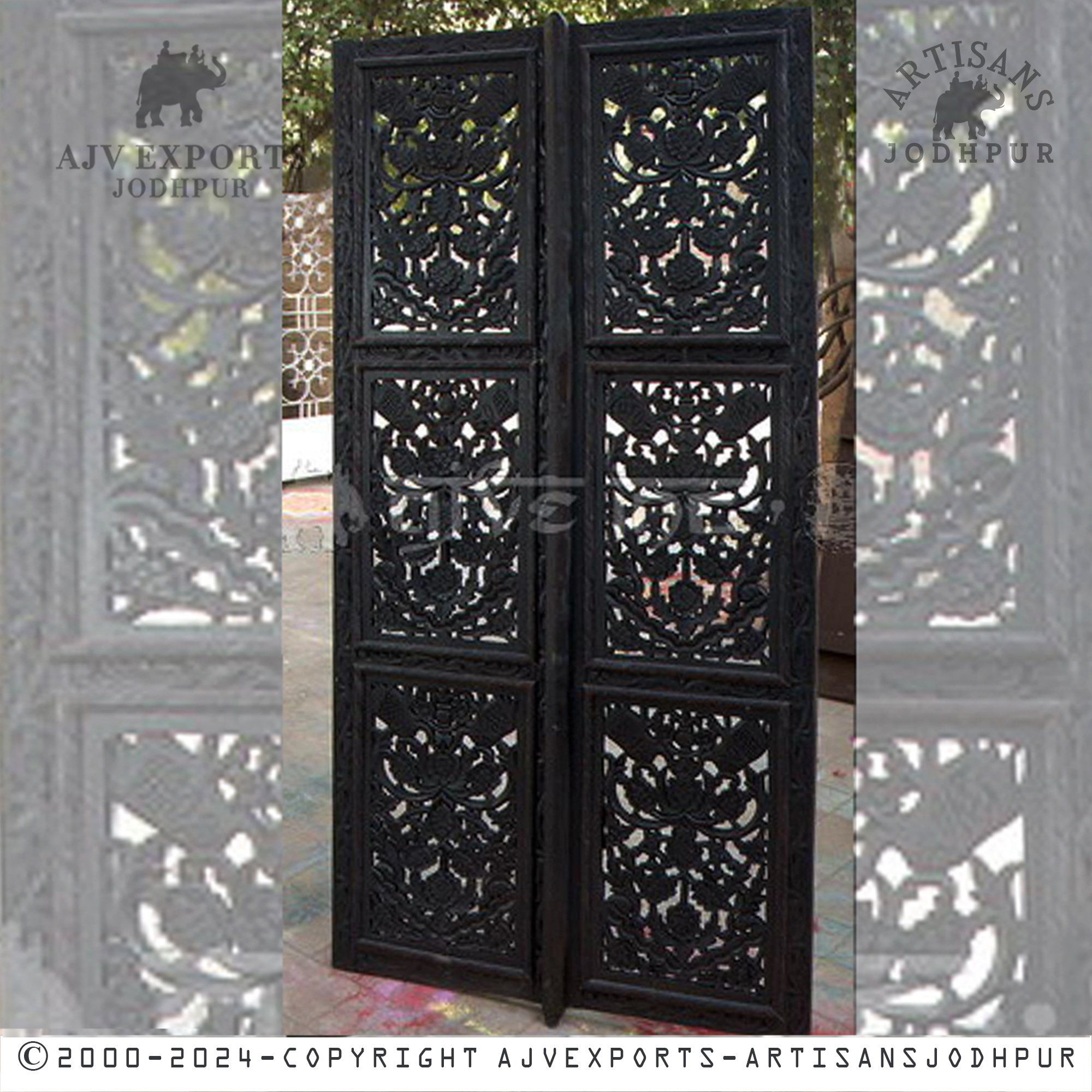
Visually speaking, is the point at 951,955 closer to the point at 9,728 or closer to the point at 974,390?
the point at 974,390

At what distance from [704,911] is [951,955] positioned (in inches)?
17.4

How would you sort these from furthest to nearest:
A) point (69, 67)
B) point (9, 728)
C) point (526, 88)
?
point (526, 88), point (9, 728), point (69, 67)

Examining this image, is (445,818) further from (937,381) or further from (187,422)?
(937,381)

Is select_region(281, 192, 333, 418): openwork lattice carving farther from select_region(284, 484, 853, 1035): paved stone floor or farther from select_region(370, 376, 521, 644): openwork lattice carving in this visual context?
select_region(370, 376, 521, 644): openwork lattice carving

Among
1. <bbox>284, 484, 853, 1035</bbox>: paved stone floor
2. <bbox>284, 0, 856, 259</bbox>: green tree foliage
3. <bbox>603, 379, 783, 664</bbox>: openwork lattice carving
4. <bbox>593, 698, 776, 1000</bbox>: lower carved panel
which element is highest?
<bbox>284, 0, 856, 259</bbox>: green tree foliage

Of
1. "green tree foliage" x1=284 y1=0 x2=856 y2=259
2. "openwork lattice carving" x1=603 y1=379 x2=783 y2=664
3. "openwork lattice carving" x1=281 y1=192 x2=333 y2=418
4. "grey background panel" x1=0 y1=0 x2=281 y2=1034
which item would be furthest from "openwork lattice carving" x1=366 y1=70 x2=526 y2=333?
"openwork lattice carving" x1=281 y1=192 x2=333 y2=418

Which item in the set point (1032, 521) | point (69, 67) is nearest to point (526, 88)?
point (69, 67)

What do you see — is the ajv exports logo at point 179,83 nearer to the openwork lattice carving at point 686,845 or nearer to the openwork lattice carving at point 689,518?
the openwork lattice carving at point 689,518

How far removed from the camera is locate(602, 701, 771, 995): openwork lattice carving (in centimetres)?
225

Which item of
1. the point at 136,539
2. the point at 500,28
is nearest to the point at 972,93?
the point at 136,539

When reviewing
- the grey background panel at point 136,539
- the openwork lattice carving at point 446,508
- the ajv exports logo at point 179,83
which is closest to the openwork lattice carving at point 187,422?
the grey background panel at point 136,539

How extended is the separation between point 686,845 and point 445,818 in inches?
18.2

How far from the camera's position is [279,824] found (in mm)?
2043

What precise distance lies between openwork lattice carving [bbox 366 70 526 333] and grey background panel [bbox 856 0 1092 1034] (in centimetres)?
62
